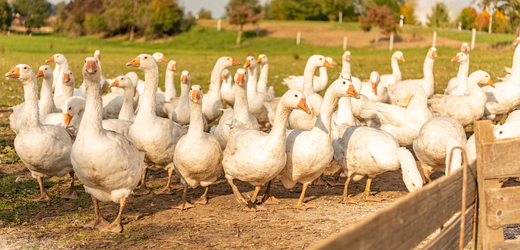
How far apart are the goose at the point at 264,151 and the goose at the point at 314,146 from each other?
10.2 inches

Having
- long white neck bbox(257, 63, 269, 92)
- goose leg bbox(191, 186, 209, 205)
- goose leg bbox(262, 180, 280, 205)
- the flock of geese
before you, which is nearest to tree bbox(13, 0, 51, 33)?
long white neck bbox(257, 63, 269, 92)

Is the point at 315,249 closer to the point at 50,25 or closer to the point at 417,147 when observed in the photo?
the point at 417,147

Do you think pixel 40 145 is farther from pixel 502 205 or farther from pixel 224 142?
pixel 502 205

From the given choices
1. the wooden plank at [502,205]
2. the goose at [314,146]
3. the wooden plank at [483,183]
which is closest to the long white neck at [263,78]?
the goose at [314,146]

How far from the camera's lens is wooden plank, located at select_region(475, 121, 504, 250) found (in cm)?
370

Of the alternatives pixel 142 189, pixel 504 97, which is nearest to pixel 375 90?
pixel 504 97

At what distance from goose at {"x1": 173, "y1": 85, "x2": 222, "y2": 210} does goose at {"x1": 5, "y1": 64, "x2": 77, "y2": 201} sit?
165 cm

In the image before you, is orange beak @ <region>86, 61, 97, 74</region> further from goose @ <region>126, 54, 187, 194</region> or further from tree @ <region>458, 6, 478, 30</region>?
tree @ <region>458, 6, 478, 30</region>

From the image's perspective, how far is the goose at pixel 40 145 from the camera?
622cm

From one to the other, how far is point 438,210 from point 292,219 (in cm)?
308

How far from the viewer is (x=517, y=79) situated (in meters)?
10.0

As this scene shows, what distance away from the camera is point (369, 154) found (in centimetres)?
654

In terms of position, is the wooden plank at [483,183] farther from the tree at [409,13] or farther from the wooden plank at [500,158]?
the tree at [409,13]

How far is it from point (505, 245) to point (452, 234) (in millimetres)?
891
